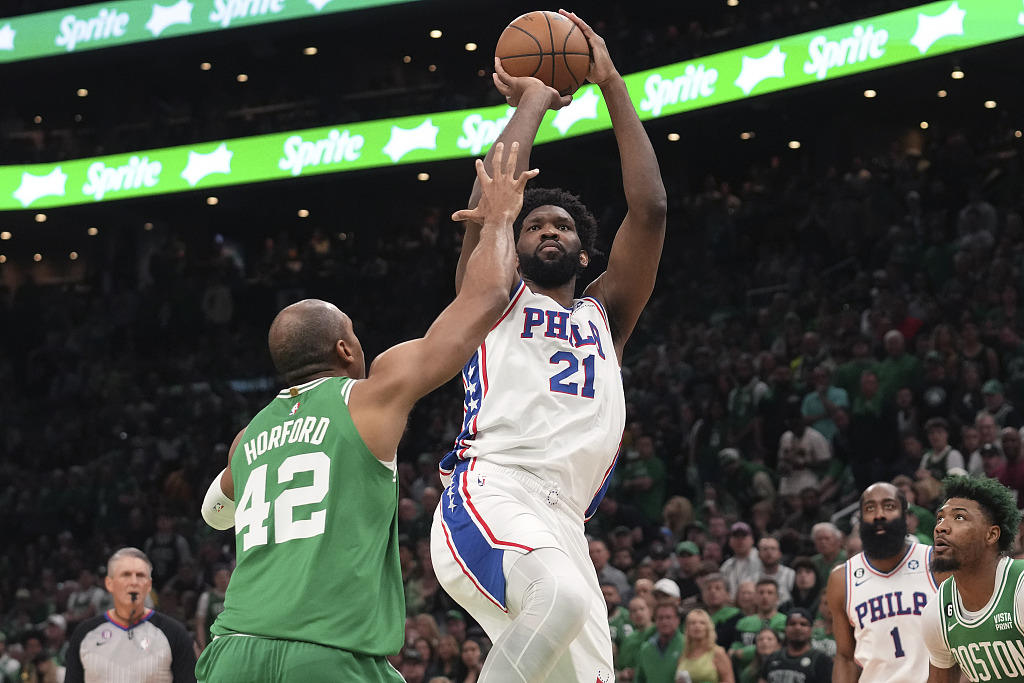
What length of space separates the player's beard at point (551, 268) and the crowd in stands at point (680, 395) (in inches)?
186

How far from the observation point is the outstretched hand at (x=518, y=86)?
16.6 feet

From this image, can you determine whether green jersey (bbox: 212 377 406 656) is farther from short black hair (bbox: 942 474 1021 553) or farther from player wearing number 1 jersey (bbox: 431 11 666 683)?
short black hair (bbox: 942 474 1021 553)

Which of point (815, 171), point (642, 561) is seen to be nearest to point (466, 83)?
point (815, 171)

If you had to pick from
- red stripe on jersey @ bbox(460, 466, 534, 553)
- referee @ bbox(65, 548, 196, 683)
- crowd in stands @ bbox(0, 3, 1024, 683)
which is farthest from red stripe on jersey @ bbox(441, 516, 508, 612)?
crowd in stands @ bbox(0, 3, 1024, 683)

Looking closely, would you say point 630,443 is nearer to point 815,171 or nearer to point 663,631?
point 663,631

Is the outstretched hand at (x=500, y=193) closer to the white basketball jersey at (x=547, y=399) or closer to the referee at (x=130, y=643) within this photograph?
the white basketball jersey at (x=547, y=399)

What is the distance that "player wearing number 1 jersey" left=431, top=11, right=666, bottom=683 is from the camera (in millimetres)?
4172

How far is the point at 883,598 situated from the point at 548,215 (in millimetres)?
3552

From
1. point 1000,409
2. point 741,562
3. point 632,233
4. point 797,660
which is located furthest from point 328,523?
point 1000,409

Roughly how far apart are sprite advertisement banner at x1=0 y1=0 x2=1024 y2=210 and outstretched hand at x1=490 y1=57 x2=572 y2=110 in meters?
10.0

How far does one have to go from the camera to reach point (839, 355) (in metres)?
13.2

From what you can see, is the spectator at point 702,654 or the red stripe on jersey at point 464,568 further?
the spectator at point 702,654

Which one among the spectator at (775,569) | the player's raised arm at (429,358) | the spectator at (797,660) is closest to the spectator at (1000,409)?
the spectator at (775,569)

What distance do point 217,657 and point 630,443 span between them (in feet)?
33.4
